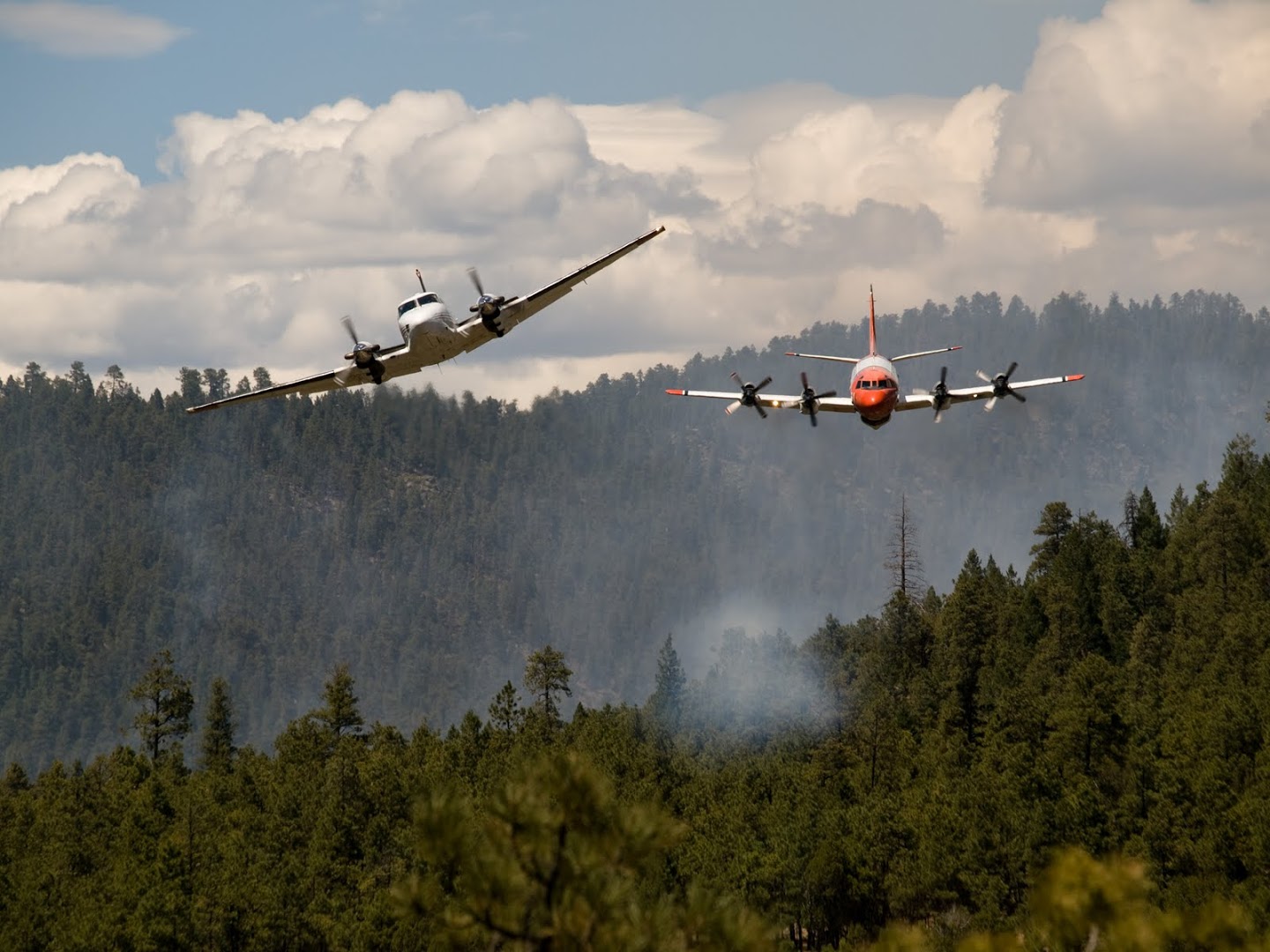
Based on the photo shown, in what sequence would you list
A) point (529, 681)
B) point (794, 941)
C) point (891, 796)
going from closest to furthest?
1. point (794, 941)
2. point (891, 796)
3. point (529, 681)

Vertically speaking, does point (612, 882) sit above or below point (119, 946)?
above

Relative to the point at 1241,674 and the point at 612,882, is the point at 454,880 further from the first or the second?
the point at 1241,674

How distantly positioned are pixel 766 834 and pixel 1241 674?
35433 millimetres

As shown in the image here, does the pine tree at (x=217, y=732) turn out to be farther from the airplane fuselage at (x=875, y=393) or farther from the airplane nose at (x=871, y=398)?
the airplane nose at (x=871, y=398)

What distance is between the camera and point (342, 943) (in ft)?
279

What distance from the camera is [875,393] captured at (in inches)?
3004

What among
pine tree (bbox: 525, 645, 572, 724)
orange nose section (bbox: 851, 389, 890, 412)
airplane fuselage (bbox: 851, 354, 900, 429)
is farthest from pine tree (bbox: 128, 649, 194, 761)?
orange nose section (bbox: 851, 389, 890, 412)

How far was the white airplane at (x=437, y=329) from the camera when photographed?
188 ft

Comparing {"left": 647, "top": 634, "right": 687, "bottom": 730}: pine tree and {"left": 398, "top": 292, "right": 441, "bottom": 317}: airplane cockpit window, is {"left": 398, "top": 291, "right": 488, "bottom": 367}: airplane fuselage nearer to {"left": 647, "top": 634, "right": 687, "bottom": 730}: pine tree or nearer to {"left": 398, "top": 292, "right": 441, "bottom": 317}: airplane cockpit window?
{"left": 398, "top": 292, "right": 441, "bottom": 317}: airplane cockpit window

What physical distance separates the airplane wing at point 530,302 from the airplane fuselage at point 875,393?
21623mm

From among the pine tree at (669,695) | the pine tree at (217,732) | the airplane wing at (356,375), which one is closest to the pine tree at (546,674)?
the pine tree at (669,695)

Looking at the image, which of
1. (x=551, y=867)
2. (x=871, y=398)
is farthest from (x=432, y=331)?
(x=551, y=867)

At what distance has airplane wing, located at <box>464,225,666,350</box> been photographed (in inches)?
2238

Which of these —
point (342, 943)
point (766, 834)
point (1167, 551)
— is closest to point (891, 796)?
point (766, 834)
